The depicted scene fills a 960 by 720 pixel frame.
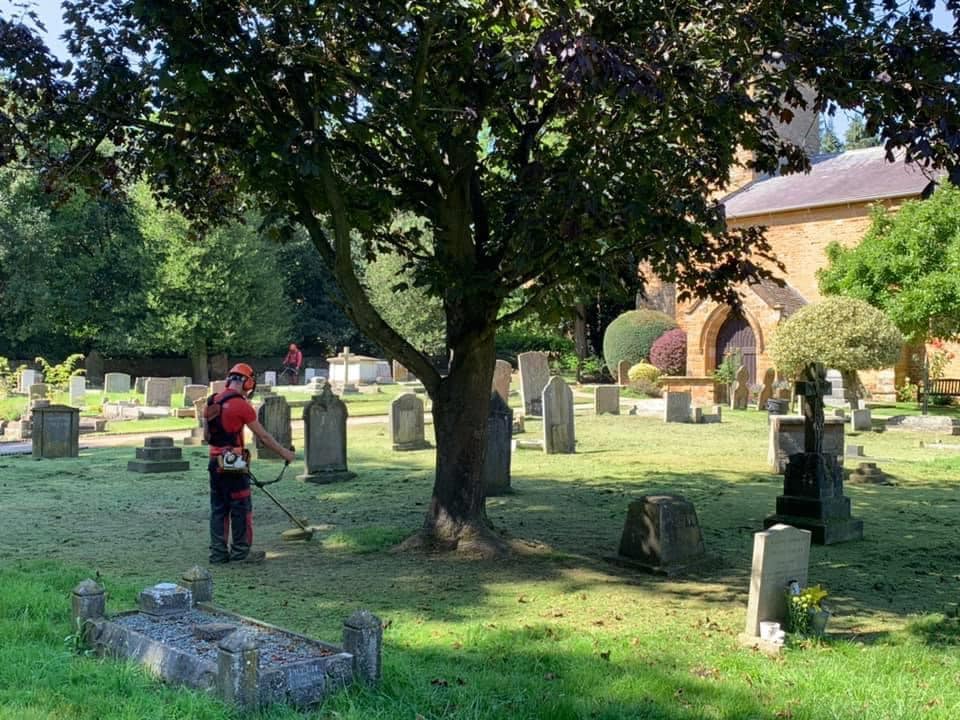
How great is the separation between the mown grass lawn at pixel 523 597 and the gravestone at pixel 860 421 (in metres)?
7.84

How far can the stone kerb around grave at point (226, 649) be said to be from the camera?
4480mm

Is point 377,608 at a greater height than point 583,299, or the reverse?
point 583,299

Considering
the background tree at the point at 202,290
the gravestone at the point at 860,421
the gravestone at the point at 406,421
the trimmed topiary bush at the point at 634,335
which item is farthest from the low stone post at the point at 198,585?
the background tree at the point at 202,290

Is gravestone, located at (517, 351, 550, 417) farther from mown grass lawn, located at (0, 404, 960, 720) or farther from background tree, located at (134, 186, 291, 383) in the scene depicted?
background tree, located at (134, 186, 291, 383)

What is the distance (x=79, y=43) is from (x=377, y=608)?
231 inches

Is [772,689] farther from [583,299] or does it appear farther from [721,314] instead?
[721,314]

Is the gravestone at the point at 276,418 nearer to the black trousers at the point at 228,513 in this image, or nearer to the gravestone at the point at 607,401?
the black trousers at the point at 228,513

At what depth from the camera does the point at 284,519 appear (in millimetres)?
11078

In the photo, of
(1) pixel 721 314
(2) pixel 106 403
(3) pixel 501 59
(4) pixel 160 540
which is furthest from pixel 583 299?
(1) pixel 721 314

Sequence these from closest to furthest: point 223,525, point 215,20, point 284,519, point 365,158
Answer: point 215,20
point 223,525
point 365,158
point 284,519

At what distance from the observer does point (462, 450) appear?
357 inches

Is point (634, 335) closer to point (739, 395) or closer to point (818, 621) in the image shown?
point (739, 395)

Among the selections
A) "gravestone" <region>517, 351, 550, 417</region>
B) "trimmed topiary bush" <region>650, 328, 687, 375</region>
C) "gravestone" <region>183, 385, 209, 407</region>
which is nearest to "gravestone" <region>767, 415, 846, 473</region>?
"gravestone" <region>517, 351, 550, 417</region>

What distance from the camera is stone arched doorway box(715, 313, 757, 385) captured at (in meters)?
34.3
